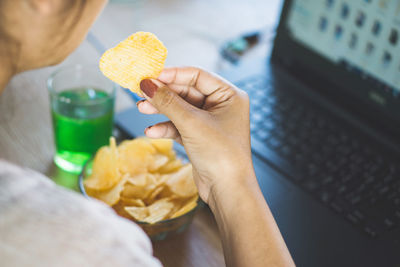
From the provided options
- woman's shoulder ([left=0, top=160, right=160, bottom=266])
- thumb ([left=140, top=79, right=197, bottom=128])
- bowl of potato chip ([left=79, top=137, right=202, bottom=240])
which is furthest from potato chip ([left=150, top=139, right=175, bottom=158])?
woman's shoulder ([left=0, top=160, right=160, bottom=266])

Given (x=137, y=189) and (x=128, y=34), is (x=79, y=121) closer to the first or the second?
(x=137, y=189)

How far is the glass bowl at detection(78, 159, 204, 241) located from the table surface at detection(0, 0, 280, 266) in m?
0.02

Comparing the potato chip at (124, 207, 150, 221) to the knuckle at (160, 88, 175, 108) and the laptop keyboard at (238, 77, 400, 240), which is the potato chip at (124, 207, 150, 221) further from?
the laptop keyboard at (238, 77, 400, 240)

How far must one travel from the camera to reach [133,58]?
567 mm

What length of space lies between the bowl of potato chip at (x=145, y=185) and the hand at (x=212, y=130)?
3 centimetres

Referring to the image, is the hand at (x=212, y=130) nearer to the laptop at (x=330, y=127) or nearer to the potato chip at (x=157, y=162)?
the potato chip at (x=157, y=162)

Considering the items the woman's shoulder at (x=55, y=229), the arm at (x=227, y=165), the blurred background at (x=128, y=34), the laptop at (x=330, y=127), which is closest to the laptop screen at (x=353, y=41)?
the laptop at (x=330, y=127)

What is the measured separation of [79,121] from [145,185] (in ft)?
0.49

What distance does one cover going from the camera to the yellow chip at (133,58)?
57cm

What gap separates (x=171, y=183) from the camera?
0.59m

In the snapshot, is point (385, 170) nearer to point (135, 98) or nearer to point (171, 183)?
point (171, 183)

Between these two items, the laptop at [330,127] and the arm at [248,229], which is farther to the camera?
the laptop at [330,127]

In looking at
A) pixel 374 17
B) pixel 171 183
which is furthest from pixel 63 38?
pixel 374 17

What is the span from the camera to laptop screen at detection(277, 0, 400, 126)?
0.80m
